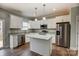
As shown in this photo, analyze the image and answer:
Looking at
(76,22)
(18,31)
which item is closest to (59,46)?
(76,22)

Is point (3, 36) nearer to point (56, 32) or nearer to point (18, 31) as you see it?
point (18, 31)

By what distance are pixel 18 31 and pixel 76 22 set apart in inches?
45.0

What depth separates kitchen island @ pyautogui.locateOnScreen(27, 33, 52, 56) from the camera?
182 centimetres

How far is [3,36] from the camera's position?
1.75 metres

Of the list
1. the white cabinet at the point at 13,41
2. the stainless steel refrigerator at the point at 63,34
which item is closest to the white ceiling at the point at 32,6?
the stainless steel refrigerator at the point at 63,34

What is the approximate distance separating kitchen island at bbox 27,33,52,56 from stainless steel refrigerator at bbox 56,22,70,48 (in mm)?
185

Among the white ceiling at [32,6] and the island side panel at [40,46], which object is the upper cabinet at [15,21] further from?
the island side panel at [40,46]

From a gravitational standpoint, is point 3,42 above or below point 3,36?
below

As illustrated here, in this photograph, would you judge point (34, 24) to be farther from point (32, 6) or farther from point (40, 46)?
point (40, 46)

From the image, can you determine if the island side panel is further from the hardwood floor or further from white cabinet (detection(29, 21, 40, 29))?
white cabinet (detection(29, 21, 40, 29))

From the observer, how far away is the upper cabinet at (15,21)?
1.77 meters

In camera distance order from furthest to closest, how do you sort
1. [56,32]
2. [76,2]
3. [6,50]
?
[56,32]
[6,50]
[76,2]

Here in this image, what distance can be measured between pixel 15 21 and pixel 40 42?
647 millimetres

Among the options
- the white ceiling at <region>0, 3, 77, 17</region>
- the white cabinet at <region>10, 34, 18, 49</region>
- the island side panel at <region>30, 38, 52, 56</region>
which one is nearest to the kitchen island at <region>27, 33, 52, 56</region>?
the island side panel at <region>30, 38, 52, 56</region>
